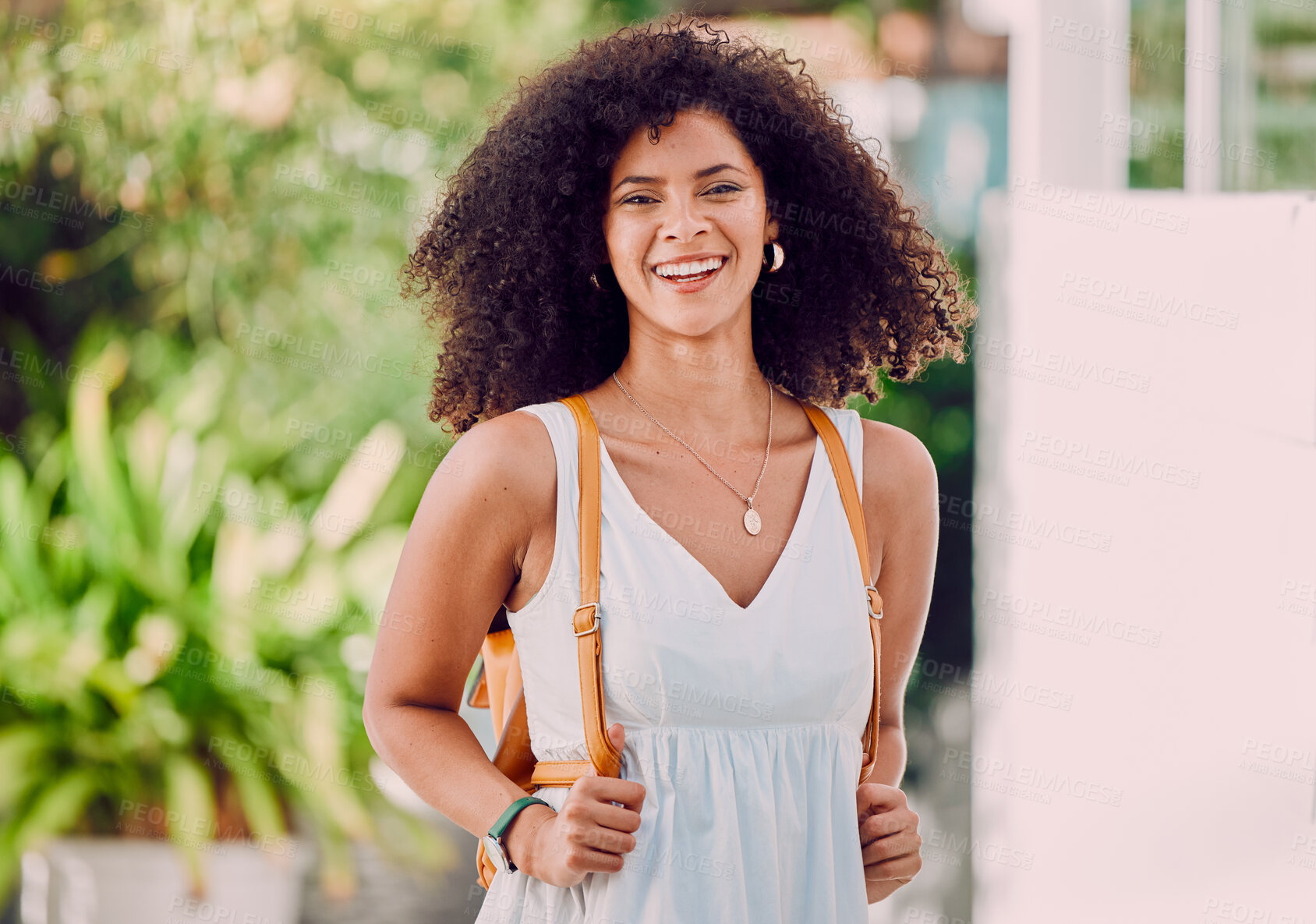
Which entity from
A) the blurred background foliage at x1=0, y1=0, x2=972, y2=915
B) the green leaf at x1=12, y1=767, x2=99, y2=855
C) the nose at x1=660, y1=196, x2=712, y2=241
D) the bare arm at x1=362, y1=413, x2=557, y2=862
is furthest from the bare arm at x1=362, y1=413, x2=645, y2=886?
the green leaf at x1=12, y1=767, x2=99, y2=855

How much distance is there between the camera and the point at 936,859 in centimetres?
499

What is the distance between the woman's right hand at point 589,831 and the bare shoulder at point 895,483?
578 mm

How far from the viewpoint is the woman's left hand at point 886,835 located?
1.78 metres

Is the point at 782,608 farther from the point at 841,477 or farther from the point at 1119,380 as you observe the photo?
the point at 1119,380

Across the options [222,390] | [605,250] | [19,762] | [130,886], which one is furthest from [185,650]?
[605,250]

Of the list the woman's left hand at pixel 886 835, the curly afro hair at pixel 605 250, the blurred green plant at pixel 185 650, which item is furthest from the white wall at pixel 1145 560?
the blurred green plant at pixel 185 650

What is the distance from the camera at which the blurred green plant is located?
4.45m

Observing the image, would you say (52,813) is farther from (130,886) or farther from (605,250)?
(605,250)

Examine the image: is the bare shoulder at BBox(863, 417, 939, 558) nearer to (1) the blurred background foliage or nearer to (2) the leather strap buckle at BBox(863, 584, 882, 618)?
(2) the leather strap buckle at BBox(863, 584, 882, 618)

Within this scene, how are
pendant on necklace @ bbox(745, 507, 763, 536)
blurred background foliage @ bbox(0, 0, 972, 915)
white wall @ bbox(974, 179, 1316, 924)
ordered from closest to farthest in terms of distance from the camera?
pendant on necklace @ bbox(745, 507, 763, 536)
white wall @ bbox(974, 179, 1316, 924)
blurred background foliage @ bbox(0, 0, 972, 915)

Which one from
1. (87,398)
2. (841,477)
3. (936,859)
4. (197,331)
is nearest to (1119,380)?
(841,477)

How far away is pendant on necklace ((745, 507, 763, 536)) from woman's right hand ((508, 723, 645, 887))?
353 mm

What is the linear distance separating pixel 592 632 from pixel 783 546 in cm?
33

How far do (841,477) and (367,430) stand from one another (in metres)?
5.28
